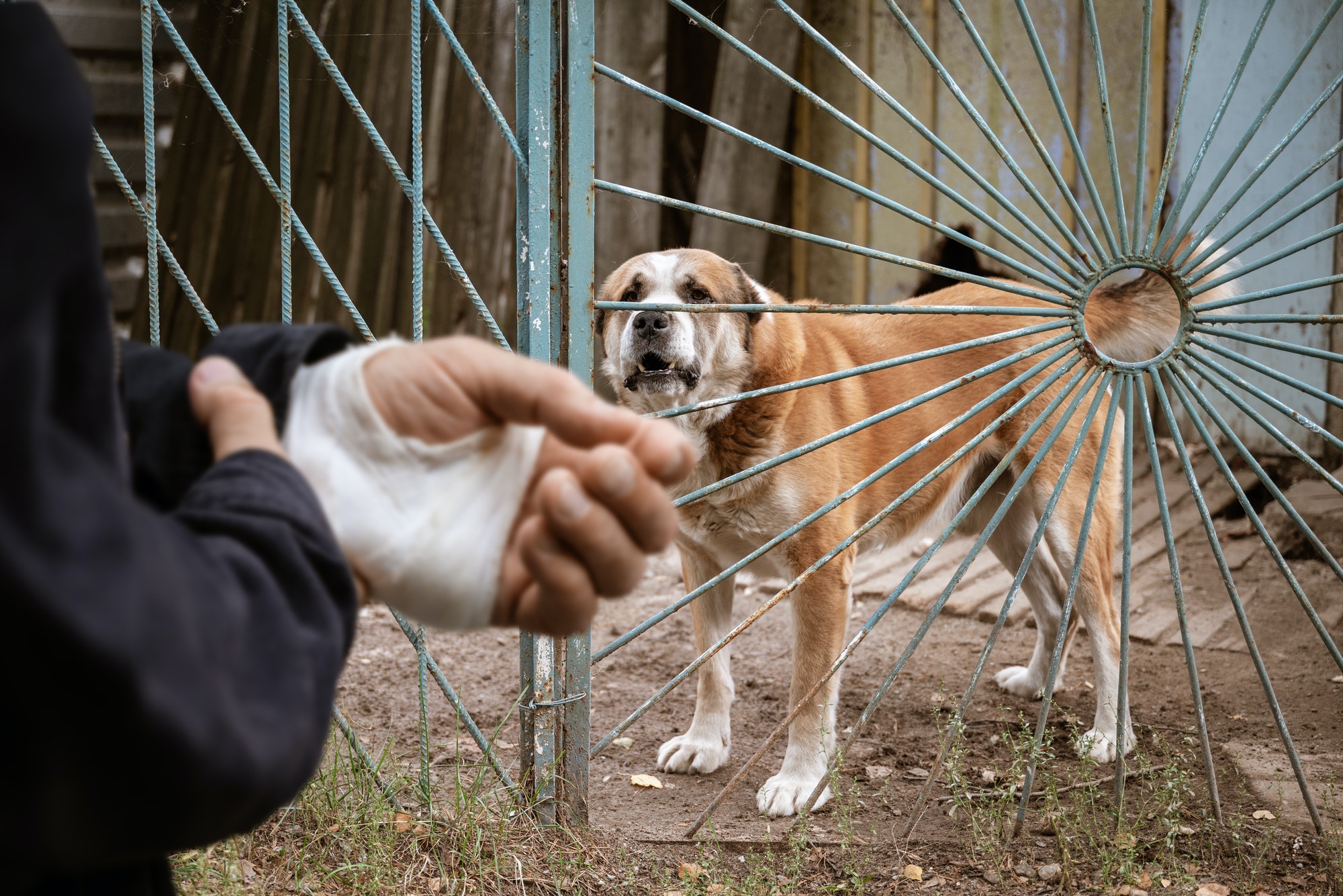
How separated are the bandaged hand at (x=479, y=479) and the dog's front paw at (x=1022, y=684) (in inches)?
129

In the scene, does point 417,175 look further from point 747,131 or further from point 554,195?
point 747,131

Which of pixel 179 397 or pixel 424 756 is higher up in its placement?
pixel 179 397

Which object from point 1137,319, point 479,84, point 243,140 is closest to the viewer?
point 243,140

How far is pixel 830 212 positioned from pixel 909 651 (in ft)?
12.5

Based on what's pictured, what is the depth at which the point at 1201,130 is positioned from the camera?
4.93 m

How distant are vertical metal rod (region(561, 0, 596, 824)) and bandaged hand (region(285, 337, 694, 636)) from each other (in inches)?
51.0

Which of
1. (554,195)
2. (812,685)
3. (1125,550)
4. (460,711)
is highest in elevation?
(554,195)

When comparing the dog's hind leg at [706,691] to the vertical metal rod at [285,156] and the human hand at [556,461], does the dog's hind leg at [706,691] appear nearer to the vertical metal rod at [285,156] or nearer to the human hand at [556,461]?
the vertical metal rod at [285,156]

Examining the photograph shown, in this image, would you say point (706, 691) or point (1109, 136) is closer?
point (1109, 136)

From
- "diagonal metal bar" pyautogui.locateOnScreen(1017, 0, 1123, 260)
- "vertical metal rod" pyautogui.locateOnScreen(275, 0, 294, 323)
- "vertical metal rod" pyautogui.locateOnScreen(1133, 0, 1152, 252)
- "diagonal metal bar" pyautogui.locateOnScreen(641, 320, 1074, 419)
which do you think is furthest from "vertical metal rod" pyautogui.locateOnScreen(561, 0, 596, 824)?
"vertical metal rod" pyautogui.locateOnScreen(1133, 0, 1152, 252)

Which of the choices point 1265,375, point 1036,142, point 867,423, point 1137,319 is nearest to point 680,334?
point 867,423

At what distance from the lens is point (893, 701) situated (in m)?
3.67

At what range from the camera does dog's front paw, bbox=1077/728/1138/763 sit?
304cm

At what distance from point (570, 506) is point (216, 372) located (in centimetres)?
32
